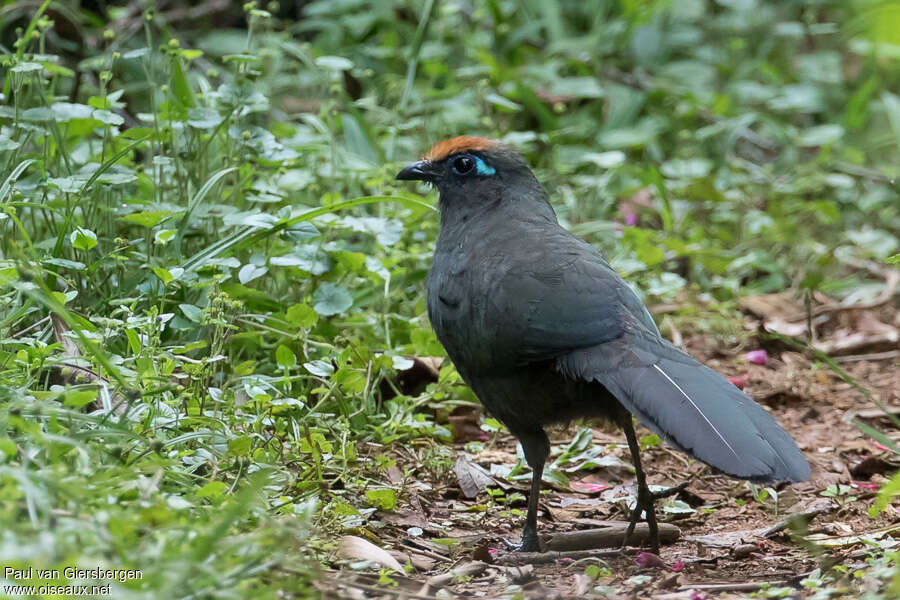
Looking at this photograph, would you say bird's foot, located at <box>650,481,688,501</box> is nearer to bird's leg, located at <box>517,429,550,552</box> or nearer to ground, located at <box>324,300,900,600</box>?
ground, located at <box>324,300,900,600</box>

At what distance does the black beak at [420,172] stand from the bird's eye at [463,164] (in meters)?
0.11

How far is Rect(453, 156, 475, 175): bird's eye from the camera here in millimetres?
4453

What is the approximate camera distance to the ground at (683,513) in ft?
10.5

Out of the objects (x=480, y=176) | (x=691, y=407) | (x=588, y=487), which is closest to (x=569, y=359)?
(x=691, y=407)

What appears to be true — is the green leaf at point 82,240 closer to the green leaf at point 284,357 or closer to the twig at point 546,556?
the green leaf at point 284,357

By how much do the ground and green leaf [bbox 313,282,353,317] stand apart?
0.61 meters

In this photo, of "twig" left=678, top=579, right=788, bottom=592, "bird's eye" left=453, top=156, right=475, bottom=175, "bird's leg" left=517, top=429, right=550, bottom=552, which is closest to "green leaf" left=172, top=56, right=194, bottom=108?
"bird's eye" left=453, top=156, right=475, bottom=175

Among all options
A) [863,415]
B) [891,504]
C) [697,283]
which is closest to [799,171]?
[697,283]

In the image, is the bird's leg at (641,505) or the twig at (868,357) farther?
the twig at (868,357)

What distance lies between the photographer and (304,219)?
441cm

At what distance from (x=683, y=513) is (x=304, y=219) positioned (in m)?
1.83

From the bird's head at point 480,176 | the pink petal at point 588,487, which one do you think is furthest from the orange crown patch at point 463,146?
the pink petal at point 588,487

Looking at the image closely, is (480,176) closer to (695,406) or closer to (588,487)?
(588,487)

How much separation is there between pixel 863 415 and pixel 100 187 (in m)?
3.37
